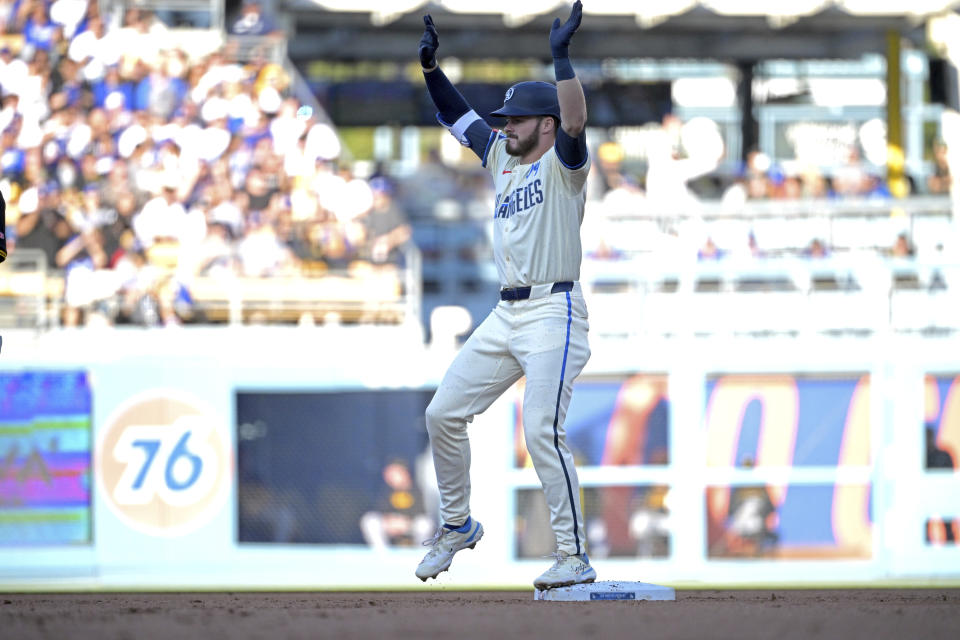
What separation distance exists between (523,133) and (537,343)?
79cm

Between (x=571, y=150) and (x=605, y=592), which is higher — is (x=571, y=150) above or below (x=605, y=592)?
above

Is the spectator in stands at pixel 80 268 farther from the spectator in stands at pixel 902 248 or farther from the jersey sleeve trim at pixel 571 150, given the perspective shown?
the spectator in stands at pixel 902 248

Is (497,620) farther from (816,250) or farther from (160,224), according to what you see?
(816,250)

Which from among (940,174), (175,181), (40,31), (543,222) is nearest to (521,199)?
(543,222)

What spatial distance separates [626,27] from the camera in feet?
56.6

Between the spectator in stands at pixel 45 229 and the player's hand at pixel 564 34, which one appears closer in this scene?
the player's hand at pixel 564 34

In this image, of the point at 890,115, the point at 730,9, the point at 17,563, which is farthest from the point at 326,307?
the point at 890,115

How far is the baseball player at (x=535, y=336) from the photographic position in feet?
16.1

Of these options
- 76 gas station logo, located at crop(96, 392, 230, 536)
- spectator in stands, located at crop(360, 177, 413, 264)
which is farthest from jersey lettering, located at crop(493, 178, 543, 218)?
spectator in stands, located at crop(360, 177, 413, 264)

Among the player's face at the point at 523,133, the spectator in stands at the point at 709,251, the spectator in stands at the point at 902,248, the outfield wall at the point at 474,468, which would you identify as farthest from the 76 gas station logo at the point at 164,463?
the spectator in stands at the point at 902,248

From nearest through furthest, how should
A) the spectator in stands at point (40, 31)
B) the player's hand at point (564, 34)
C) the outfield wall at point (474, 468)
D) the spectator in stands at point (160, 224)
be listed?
1. the player's hand at point (564, 34)
2. the outfield wall at point (474, 468)
3. the spectator in stands at point (160, 224)
4. the spectator in stands at point (40, 31)

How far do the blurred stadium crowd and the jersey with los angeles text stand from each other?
6027 mm

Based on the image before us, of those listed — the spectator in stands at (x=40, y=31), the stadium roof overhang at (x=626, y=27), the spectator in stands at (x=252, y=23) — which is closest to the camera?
the spectator in stands at (x=40, y=31)

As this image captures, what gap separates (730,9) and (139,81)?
24.5 ft
